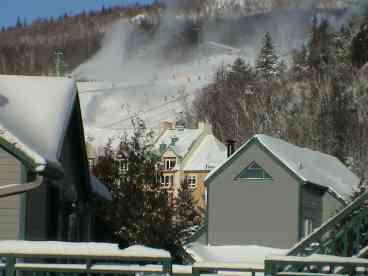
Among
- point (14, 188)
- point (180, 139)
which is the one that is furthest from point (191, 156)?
point (14, 188)

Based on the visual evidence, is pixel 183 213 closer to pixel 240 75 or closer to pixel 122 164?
pixel 122 164

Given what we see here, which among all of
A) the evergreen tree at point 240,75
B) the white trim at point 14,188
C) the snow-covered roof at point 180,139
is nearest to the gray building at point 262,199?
the white trim at point 14,188

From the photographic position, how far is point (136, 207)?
2795 cm

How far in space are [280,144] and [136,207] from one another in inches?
865

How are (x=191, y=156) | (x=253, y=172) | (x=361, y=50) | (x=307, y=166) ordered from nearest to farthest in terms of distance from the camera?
(x=253, y=172) < (x=307, y=166) < (x=191, y=156) < (x=361, y=50)

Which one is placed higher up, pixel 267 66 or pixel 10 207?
pixel 267 66

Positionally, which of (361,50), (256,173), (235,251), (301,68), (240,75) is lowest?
(235,251)

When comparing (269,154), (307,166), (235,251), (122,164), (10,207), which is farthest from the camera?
(307,166)

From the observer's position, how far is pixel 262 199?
45000mm

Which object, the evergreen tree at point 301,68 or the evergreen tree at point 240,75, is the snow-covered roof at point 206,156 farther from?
the evergreen tree at point 240,75

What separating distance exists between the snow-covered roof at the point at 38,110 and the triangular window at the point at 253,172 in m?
26.9

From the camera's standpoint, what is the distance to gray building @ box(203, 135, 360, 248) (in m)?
44.5

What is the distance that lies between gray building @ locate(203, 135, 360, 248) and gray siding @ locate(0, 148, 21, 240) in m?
28.5

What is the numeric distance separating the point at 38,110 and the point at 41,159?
2.51 metres
